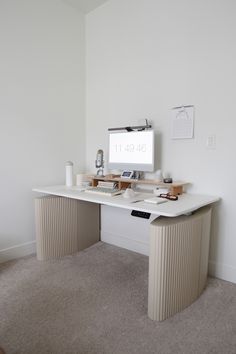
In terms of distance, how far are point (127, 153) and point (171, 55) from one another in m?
0.97

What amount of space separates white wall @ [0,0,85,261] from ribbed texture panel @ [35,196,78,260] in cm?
24

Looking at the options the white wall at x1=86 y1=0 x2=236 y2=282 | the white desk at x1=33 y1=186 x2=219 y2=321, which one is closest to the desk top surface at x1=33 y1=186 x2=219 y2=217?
the white desk at x1=33 y1=186 x2=219 y2=321

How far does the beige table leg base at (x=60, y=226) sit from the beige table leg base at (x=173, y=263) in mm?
1202

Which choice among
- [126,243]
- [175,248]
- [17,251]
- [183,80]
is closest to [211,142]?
[183,80]

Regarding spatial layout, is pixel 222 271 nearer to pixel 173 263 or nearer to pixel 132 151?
pixel 173 263

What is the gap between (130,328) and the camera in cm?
145

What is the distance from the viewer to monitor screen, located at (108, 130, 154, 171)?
2.18 meters

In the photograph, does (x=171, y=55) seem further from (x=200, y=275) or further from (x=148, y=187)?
(x=200, y=275)

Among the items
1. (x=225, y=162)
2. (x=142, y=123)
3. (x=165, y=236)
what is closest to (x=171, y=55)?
(x=142, y=123)

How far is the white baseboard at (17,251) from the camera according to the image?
2.30 m

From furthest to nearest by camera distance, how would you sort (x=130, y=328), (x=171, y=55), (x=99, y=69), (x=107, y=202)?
(x=99, y=69), (x=171, y=55), (x=107, y=202), (x=130, y=328)

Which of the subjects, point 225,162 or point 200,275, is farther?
point 225,162

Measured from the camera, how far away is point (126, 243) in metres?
2.65

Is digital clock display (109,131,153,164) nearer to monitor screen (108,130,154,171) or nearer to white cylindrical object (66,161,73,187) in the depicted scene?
monitor screen (108,130,154,171)
